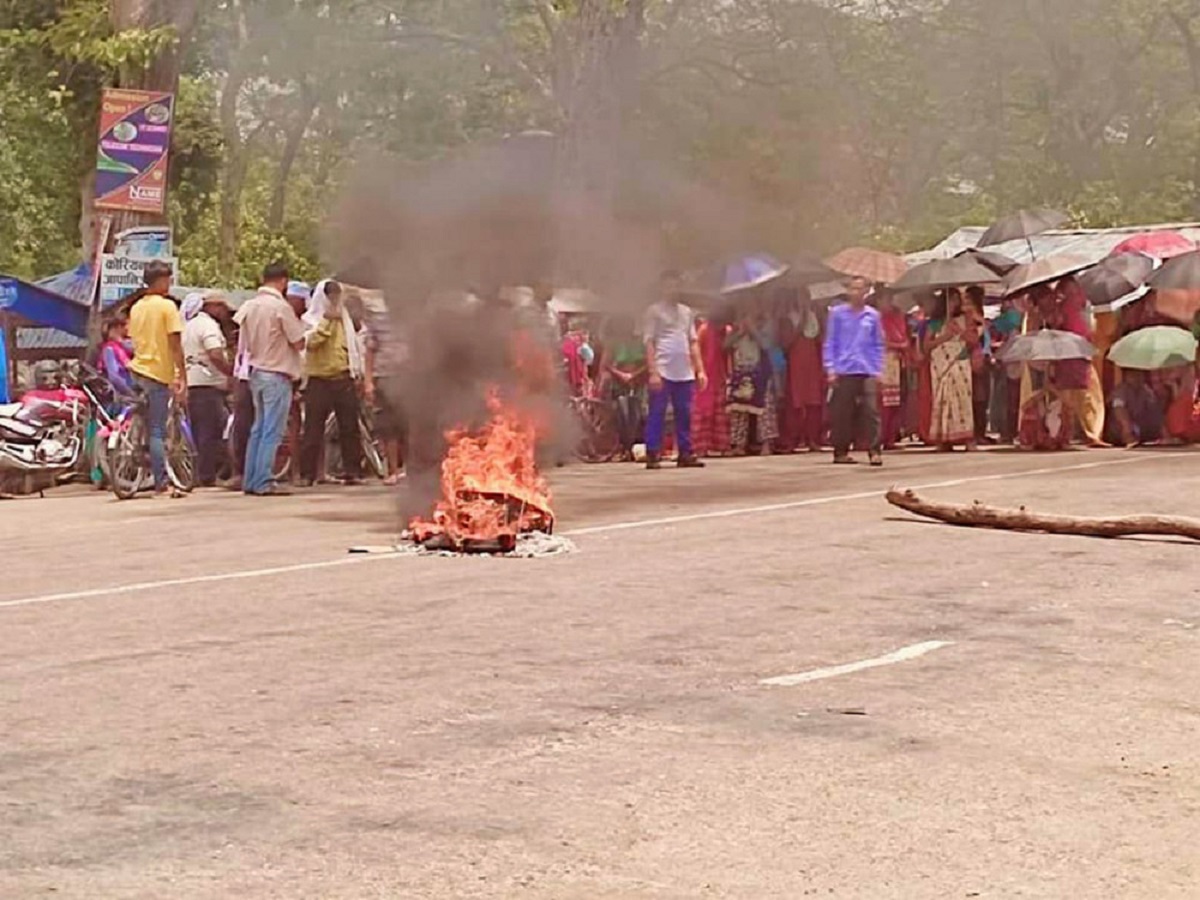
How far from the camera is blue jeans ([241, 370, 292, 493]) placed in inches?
646

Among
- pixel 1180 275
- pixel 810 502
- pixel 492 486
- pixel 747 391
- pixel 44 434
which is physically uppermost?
pixel 1180 275

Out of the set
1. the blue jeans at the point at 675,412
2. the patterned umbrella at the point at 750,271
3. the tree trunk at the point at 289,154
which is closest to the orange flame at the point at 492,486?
the tree trunk at the point at 289,154

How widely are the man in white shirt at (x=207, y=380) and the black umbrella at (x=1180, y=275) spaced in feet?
31.2

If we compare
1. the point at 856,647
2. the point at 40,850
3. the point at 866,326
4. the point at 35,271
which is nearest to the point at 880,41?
the point at 866,326

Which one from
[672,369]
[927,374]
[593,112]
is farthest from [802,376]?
[593,112]

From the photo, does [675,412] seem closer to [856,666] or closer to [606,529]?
[606,529]

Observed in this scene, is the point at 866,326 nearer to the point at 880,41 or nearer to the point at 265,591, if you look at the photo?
the point at 880,41

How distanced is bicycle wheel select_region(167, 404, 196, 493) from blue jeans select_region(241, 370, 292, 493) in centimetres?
74

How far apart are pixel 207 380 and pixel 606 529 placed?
593 cm

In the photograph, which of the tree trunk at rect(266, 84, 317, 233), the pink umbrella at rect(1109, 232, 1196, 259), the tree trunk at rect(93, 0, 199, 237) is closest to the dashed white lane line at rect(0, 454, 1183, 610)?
the tree trunk at rect(266, 84, 317, 233)

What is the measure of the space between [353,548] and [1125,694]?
→ 17.8 feet

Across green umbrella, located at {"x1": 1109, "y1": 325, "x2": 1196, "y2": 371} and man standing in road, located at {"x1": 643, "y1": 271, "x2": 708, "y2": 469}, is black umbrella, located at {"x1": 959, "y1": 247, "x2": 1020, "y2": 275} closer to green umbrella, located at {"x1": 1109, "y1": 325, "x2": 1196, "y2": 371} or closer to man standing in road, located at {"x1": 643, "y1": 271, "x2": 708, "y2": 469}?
green umbrella, located at {"x1": 1109, "y1": 325, "x2": 1196, "y2": 371}

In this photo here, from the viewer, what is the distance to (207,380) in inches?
695

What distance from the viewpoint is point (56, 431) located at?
18.5 metres
